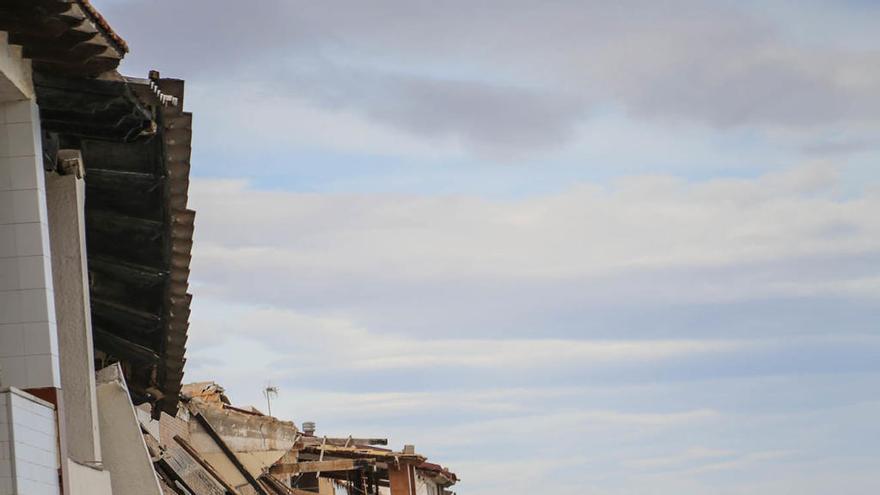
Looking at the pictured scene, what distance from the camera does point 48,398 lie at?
34.2ft

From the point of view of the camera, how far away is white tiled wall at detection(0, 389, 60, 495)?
9.58m

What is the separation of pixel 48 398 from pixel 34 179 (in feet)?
5.41

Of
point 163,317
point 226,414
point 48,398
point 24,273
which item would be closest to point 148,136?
point 24,273

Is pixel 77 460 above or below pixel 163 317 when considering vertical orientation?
below

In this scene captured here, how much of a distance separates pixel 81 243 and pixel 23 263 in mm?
1064

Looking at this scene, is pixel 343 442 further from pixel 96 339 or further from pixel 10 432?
pixel 10 432

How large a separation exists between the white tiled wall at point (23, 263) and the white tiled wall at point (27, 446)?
364mm

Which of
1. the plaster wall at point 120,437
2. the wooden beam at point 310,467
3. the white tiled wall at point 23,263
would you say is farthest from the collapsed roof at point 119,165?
the wooden beam at point 310,467

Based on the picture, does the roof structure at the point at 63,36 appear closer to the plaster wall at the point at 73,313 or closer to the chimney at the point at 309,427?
the plaster wall at the point at 73,313

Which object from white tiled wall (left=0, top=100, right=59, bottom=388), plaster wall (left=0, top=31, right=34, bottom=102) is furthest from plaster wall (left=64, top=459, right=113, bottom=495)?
plaster wall (left=0, top=31, right=34, bottom=102)

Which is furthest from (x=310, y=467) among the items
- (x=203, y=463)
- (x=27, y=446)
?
(x=27, y=446)

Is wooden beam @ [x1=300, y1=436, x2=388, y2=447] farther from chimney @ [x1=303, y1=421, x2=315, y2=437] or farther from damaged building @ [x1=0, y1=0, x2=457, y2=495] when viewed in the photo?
damaged building @ [x1=0, y1=0, x2=457, y2=495]

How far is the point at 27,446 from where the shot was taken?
984cm

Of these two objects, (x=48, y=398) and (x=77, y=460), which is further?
(x=77, y=460)
